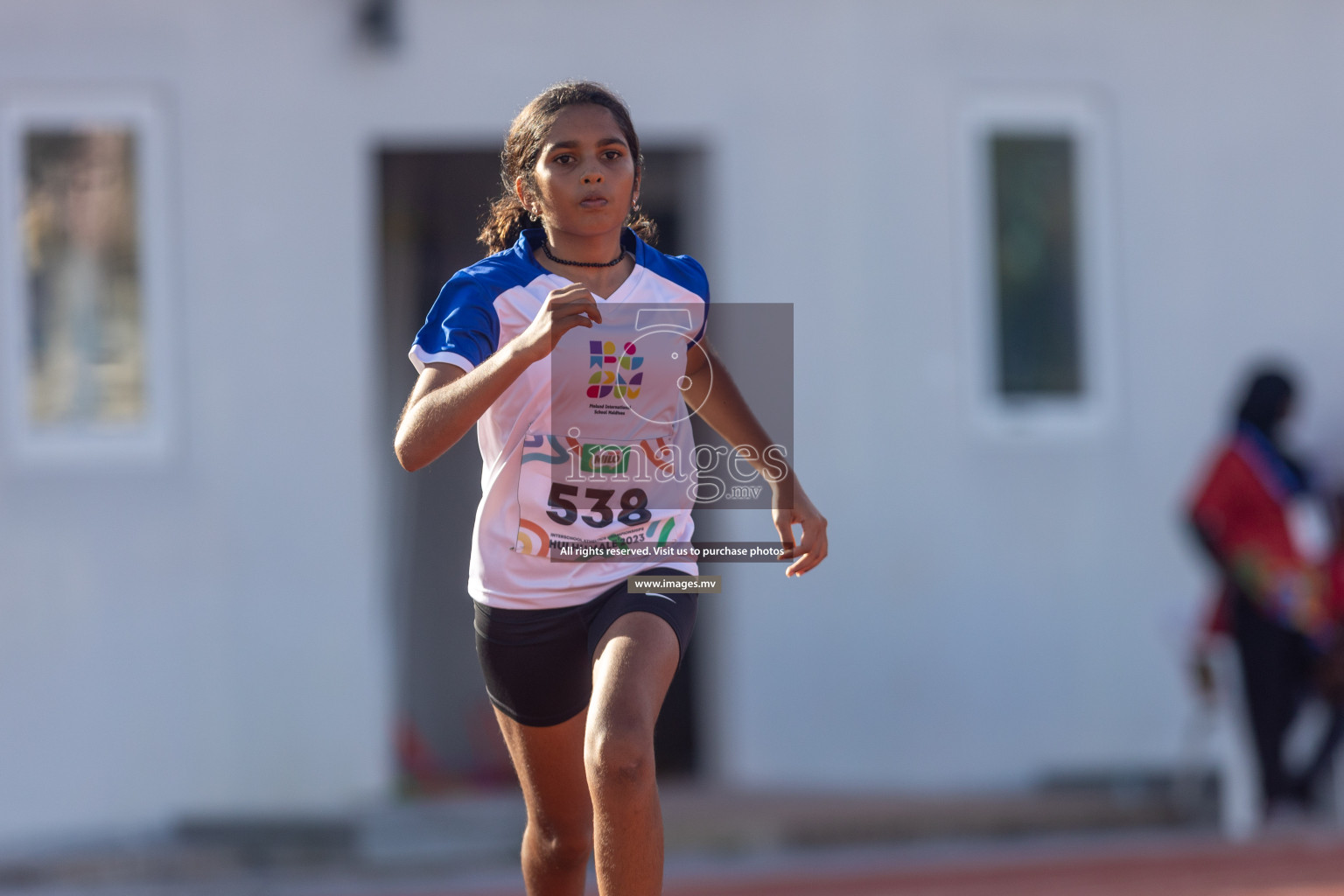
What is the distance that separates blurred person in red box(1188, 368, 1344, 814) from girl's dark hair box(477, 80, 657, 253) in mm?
4548

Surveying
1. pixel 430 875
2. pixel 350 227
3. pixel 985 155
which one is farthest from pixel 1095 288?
pixel 430 875

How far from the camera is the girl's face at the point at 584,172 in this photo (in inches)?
117

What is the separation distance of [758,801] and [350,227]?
3.01 metres

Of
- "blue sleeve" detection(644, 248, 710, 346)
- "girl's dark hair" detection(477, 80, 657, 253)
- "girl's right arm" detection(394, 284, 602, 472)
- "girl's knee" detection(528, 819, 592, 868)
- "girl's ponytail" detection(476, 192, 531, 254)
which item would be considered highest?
"girl's dark hair" detection(477, 80, 657, 253)

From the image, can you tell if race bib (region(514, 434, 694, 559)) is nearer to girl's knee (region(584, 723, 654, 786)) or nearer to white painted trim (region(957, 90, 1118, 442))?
girl's knee (region(584, 723, 654, 786))

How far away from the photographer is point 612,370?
2.94 m

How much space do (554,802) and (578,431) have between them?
0.74 m

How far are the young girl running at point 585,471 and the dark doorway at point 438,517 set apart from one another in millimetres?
4890

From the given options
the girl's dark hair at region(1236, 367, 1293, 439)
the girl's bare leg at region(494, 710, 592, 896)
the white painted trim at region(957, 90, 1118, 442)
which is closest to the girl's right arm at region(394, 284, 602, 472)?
the girl's bare leg at region(494, 710, 592, 896)

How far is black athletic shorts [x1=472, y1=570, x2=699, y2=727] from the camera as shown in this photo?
3113 mm

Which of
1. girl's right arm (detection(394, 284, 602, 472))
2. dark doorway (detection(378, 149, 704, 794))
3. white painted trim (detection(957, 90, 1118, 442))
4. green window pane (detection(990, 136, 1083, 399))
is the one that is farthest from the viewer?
dark doorway (detection(378, 149, 704, 794))

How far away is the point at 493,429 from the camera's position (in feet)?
10.2

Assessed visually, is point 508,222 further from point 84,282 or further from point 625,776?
point 84,282

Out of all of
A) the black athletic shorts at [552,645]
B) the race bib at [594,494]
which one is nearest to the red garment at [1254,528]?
the black athletic shorts at [552,645]
